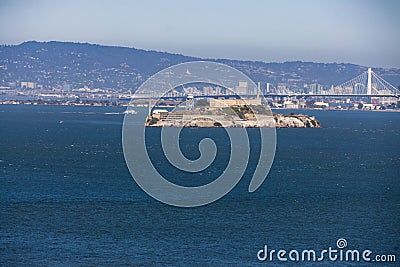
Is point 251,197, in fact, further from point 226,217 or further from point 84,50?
point 84,50

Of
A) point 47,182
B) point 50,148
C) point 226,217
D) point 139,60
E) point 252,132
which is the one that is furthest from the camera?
point 139,60

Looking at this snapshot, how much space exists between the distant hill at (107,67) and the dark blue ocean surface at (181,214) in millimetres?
53464

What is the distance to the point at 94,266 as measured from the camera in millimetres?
6469

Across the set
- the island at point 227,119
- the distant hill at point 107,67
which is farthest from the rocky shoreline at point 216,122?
the distant hill at point 107,67

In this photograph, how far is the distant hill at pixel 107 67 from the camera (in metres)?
71.9

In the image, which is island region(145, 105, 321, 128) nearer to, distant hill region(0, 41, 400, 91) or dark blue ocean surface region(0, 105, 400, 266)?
dark blue ocean surface region(0, 105, 400, 266)

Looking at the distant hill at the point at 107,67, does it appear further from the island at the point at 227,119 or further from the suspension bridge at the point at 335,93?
the island at the point at 227,119

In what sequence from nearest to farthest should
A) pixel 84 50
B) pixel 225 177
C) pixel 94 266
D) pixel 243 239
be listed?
1. pixel 94 266
2. pixel 243 239
3. pixel 225 177
4. pixel 84 50

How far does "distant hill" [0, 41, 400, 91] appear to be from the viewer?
236ft

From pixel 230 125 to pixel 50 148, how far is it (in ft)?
32.9

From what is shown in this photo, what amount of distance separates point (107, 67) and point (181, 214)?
7035 cm

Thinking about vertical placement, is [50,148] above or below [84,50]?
below

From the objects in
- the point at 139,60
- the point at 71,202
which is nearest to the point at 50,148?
the point at 71,202

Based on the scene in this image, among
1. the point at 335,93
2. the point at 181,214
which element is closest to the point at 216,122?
the point at 335,93
